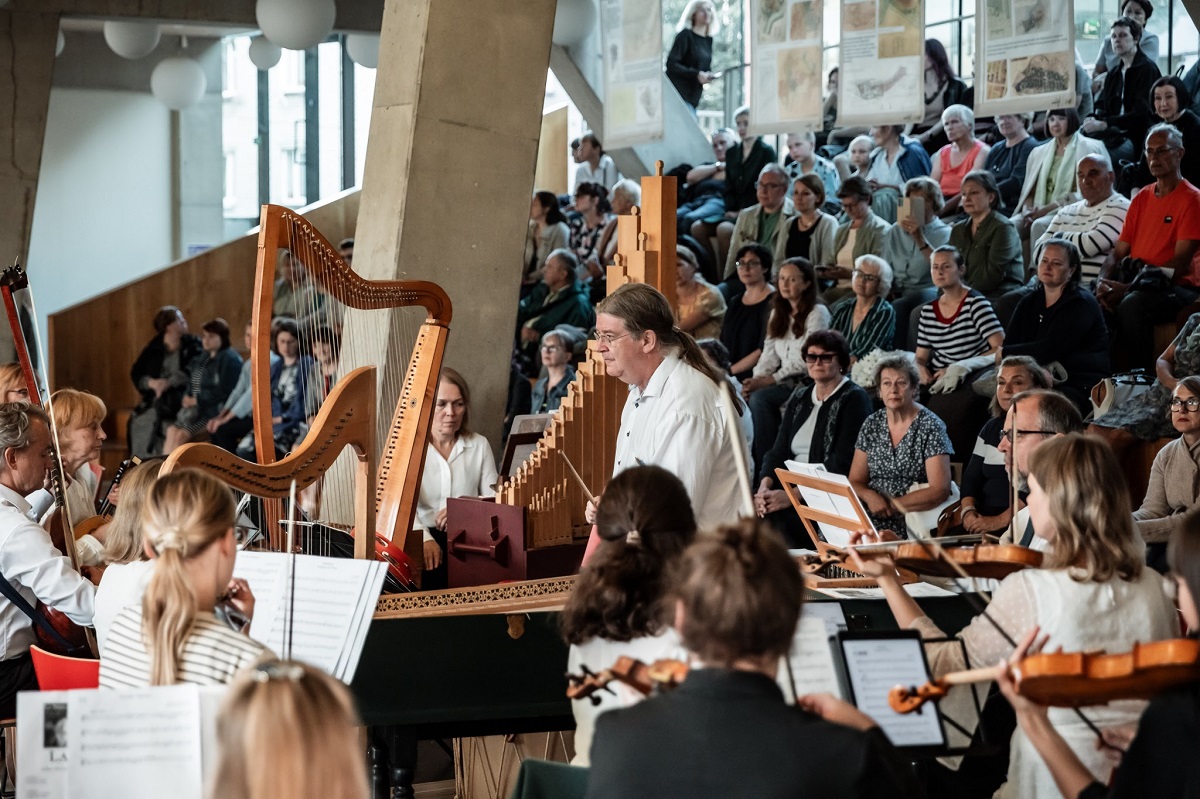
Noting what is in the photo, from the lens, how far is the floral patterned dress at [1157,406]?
5039 mm

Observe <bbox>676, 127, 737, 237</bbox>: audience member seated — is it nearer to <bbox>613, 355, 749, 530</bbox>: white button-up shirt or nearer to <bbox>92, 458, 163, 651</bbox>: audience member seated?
<bbox>613, 355, 749, 530</bbox>: white button-up shirt

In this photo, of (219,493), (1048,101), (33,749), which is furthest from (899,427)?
(33,749)

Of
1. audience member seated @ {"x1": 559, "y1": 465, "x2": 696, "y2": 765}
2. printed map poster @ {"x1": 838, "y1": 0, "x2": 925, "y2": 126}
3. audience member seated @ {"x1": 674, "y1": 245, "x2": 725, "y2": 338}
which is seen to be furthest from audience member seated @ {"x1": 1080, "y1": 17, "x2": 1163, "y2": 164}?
audience member seated @ {"x1": 559, "y1": 465, "x2": 696, "y2": 765}

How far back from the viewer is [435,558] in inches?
171

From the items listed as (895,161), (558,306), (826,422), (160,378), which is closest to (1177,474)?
(826,422)

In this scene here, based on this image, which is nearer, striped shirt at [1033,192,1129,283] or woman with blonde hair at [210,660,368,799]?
woman with blonde hair at [210,660,368,799]

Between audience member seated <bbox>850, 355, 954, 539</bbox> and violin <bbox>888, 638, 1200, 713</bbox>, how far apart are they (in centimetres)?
322

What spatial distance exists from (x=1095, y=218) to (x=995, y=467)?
205 cm

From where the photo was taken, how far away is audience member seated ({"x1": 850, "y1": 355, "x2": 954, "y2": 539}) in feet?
16.8

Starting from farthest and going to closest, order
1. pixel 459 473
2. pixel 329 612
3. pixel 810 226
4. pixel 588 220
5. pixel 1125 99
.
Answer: pixel 588 220
pixel 810 226
pixel 1125 99
pixel 459 473
pixel 329 612

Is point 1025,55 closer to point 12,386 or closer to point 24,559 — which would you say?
point 12,386

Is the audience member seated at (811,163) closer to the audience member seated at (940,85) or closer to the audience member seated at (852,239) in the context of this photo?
the audience member seated at (940,85)

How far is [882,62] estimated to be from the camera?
21.1 ft

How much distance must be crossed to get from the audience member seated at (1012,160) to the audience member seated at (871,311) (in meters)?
1.62
